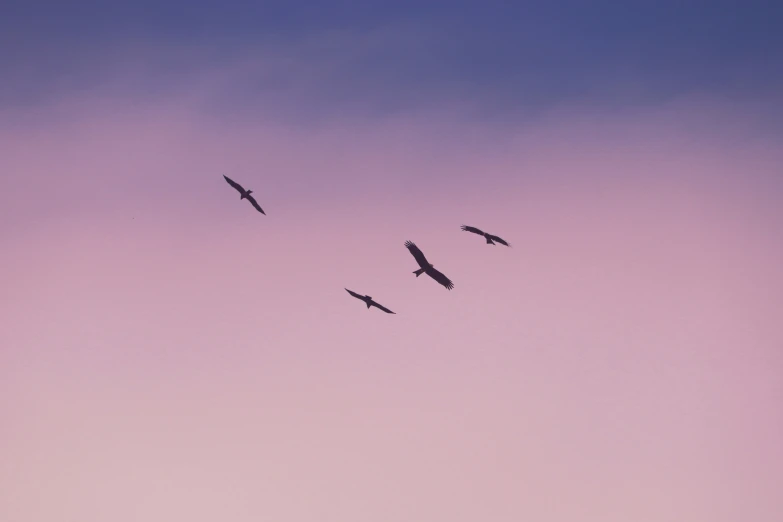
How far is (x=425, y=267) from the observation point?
156ft

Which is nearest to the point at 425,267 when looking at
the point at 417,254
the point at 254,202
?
the point at 417,254

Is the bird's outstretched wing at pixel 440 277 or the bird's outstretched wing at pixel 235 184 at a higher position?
the bird's outstretched wing at pixel 235 184

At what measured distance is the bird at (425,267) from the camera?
156 ft

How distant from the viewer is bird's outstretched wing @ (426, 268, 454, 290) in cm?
4769

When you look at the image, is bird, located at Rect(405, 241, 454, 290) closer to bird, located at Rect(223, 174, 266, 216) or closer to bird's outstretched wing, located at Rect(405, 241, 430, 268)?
bird's outstretched wing, located at Rect(405, 241, 430, 268)

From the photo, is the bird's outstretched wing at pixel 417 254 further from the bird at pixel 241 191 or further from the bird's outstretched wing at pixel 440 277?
the bird at pixel 241 191

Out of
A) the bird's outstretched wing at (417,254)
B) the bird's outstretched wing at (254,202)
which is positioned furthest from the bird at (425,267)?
the bird's outstretched wing at (254,202)

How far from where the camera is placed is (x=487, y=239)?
178 ft

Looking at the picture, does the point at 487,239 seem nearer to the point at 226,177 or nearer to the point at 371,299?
the point at 371,299

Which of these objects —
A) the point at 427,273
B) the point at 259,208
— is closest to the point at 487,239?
the point at 427,273

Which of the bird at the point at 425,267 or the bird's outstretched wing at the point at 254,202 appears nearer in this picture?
the bird at the point at 425,267

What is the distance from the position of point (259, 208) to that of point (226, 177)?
2.92 metres

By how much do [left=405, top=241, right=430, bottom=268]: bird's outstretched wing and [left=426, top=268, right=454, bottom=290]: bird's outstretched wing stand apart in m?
0.43

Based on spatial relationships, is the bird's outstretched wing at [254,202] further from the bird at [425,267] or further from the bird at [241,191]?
the bird at [425,267]
